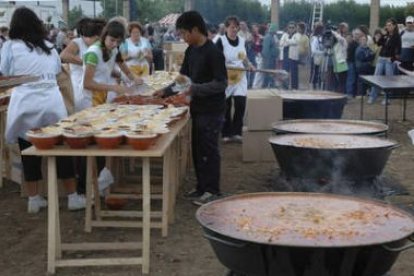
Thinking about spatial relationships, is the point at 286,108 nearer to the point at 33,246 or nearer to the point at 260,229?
the point at 33,246

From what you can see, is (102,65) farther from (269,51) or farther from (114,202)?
(269,51)

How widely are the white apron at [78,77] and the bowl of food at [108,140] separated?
2049 millimetres

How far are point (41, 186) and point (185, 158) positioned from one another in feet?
5.66

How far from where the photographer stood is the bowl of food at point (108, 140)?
13.6ft

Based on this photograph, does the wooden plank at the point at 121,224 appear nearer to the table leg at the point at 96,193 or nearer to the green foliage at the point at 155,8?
the table leg at the point at 96,193

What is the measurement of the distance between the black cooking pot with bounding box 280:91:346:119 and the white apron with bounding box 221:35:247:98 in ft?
2.31

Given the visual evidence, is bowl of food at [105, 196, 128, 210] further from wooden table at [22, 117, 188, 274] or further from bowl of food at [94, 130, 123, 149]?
bowl of food at [94, 130, 123, 149]

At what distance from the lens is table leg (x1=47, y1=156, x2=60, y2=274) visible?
4250 mm

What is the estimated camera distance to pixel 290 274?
3.11 metres

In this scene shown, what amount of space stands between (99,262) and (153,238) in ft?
2.63

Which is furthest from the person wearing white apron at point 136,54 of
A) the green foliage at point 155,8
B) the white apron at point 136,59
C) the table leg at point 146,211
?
the green foliage at point 155,8

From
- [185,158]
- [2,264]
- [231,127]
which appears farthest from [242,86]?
[2,264]

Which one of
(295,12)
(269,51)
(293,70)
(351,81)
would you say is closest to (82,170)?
(351,81)

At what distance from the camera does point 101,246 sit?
15.7ft
